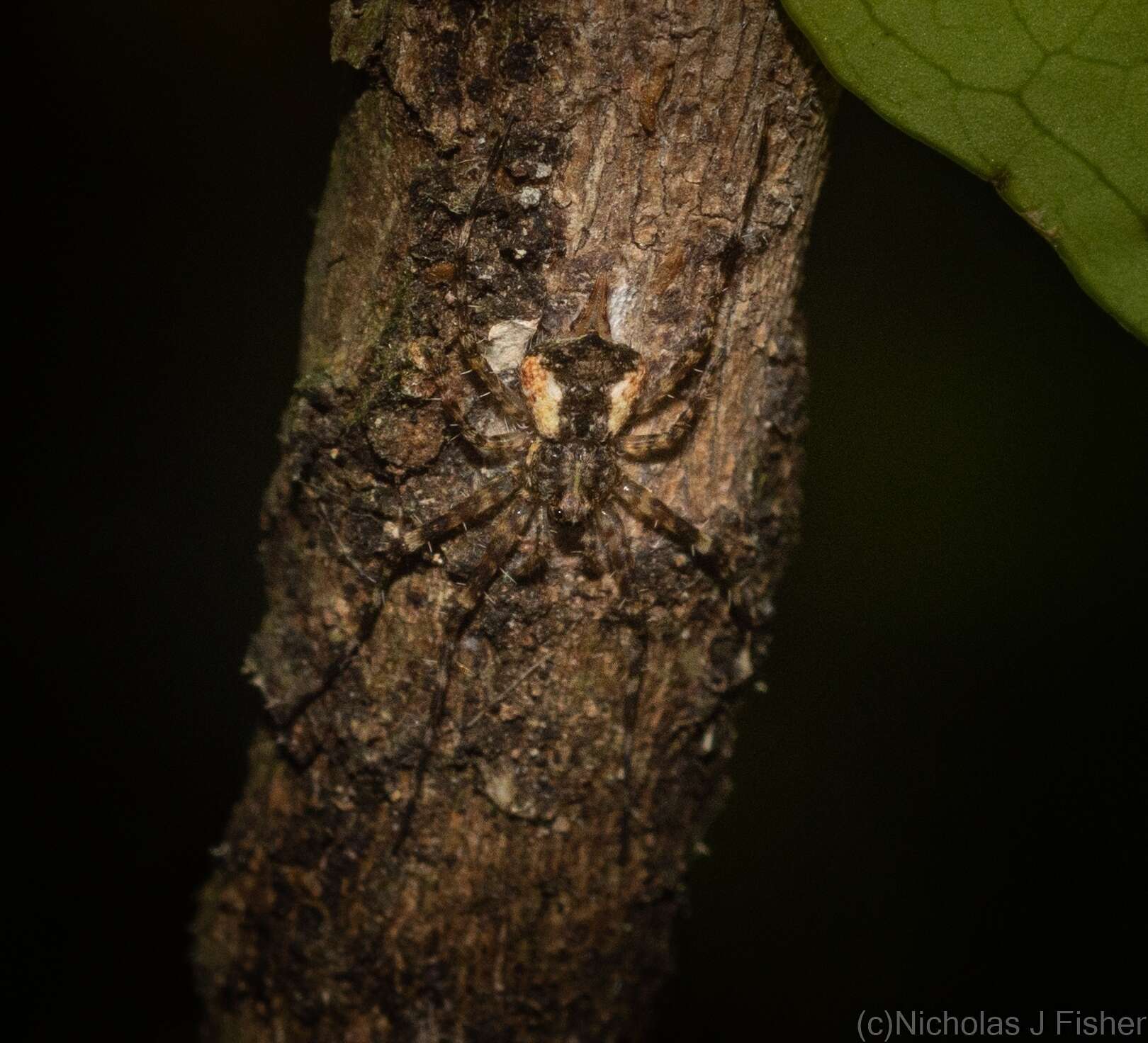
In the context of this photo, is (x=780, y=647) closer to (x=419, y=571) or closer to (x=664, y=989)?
(x=664, y=989)

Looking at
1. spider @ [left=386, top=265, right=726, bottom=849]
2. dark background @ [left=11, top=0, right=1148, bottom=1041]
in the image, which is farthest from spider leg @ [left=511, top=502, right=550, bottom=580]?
dark background @ [left=11, top=0, right=1148, bottom=1041]

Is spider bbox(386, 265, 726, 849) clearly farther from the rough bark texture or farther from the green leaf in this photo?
the green leaf

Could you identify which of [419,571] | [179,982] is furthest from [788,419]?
[179,982]

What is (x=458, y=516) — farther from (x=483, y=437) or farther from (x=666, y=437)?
(x=666, y=437)

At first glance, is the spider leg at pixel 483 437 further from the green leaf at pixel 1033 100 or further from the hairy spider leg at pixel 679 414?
the green leaf at pixel 1033 100

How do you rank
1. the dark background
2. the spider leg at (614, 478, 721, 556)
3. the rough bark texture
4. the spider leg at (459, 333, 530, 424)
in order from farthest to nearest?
the dark background
the spider leg at (614, 478, 721, 556)
the spider leg at (459, 333, 530, 424)
the rough bark texture

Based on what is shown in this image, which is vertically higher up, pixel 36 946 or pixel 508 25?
pixel 508 25
